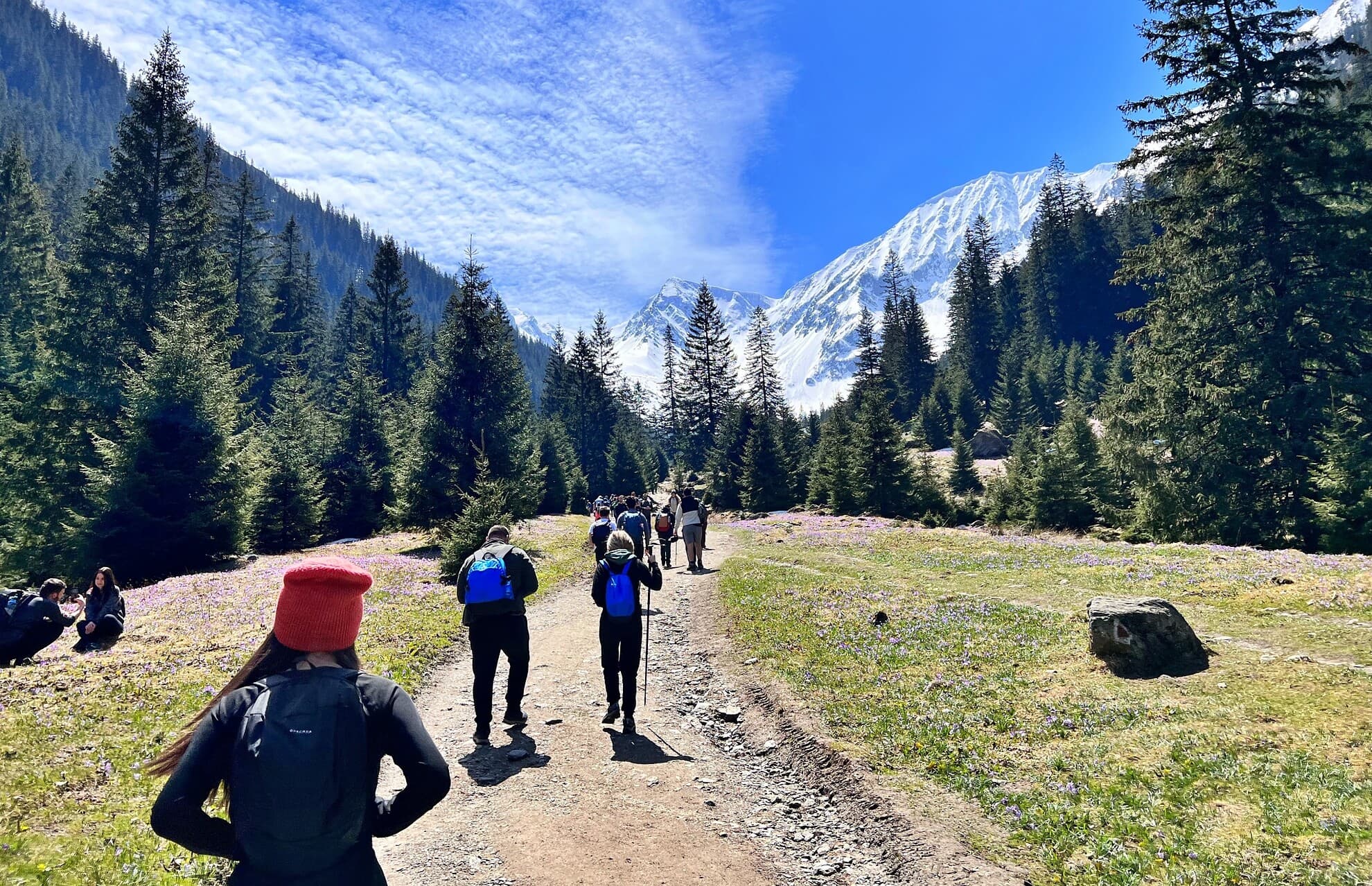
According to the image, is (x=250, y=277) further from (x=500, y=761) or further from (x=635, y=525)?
(x=500, y=761)

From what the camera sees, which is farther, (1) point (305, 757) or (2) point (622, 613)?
(2) point (622, 613)

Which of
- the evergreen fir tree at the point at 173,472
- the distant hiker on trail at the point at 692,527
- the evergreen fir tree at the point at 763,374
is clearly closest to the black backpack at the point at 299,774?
the distant hiker on trail at the point at 692,527

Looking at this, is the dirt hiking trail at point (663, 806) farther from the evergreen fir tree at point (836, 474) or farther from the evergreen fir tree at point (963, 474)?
the evergreen fir tree at point (963, 474)

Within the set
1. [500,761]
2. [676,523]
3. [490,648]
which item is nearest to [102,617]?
[490,648]

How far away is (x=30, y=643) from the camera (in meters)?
11.3

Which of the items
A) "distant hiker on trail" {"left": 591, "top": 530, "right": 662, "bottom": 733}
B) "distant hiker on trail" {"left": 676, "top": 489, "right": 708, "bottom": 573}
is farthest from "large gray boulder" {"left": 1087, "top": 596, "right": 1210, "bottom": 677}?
"distant hiker on trail" {"left": 676, "top": 489, "right": 708, "bottom": 573}

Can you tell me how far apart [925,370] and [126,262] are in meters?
96.8

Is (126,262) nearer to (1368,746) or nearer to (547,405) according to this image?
(1368,746)

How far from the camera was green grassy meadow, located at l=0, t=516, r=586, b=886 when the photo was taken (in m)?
5.52

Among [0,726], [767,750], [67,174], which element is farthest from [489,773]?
[67,174]

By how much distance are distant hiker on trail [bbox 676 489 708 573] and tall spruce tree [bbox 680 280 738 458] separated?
2447 inches

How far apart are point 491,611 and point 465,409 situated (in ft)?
89.9

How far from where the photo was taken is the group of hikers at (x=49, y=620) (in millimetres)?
11148

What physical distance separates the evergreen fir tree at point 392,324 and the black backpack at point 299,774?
58.8 m
